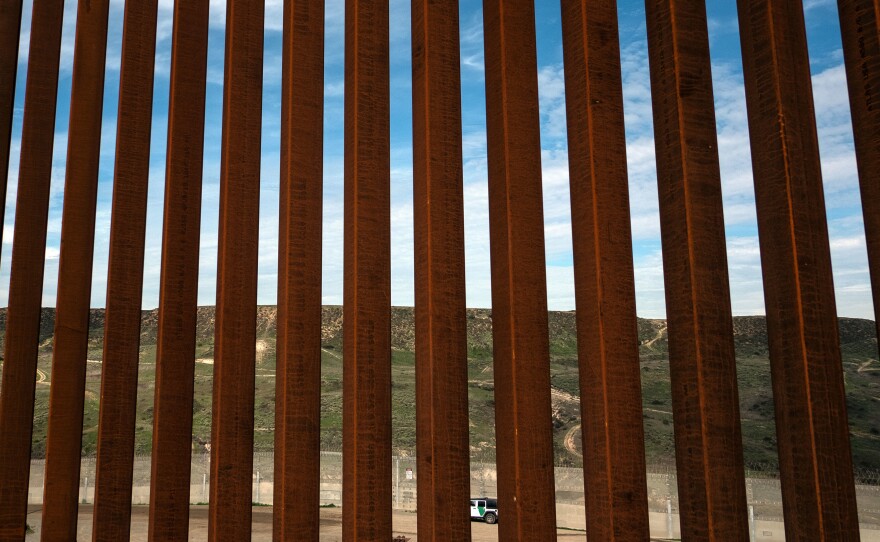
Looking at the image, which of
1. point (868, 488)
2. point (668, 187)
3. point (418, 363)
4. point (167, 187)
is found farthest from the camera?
point (868, 488)

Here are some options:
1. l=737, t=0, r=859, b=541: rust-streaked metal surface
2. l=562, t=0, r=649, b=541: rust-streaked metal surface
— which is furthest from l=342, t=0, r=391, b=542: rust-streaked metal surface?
l=737, t=0, r=859, b=541: rust-streaked metal surface

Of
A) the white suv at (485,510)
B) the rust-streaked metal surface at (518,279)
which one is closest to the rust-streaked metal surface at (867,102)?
the rust-streaked metal surface at (518,279)

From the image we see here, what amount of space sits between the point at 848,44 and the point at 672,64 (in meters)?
0.36

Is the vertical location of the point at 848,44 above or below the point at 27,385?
above

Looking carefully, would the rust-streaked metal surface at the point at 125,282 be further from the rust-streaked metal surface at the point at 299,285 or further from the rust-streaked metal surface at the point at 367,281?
the rust-streaked metal surface at the point at 367,281

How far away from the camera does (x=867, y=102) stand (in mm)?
1384

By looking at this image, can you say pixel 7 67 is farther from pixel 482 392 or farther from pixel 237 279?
pixel 482 392

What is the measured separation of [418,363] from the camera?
5.49 feet

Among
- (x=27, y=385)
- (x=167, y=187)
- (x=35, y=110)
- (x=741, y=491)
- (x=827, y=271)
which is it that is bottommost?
(x=741, y=491)

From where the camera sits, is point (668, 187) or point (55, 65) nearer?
point (668, 187)

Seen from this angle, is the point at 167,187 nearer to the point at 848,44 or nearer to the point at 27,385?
the point at 27,385

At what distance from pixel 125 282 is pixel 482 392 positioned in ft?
107

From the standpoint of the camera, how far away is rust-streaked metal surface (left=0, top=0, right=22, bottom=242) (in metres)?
2.30

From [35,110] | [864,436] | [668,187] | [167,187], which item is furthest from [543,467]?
[864,436]
